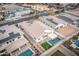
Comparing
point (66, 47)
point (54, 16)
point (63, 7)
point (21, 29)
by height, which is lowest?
point (66, 47)

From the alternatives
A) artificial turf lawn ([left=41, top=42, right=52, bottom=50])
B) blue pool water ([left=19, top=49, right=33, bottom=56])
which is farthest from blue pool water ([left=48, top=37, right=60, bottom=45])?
blue pool water ([left=19, top=49, right=33, bottom=56])

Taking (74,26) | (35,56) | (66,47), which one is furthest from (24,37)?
(74,26)

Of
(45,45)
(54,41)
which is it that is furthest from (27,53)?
(54,41)

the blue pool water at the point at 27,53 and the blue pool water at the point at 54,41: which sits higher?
the blue pool water at the point at 54,41

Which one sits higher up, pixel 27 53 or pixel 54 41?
pixel 54 41

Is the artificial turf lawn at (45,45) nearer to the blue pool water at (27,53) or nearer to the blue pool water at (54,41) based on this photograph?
the blue pool water at (54,41)

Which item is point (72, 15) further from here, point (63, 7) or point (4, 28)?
point (4, 28)

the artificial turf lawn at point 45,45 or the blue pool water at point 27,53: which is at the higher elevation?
the artificial turf lawn at point 45,45

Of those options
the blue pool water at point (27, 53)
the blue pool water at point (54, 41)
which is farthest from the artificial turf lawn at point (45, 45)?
the blue pool water at point (27, 53)

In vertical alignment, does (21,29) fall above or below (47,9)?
below

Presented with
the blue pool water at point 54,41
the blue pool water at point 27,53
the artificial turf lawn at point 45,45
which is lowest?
the blue pool water at point 27,53

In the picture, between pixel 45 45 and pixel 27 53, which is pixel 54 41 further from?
pixel 27 53
